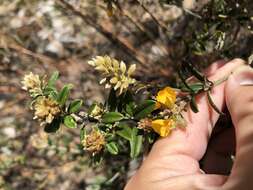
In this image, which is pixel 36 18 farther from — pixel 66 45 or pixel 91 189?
pixel 91 189

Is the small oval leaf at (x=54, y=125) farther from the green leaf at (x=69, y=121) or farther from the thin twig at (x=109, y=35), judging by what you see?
the thin twig at (x=109, y=35)

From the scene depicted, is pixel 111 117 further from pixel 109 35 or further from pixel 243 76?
pixel 109 35

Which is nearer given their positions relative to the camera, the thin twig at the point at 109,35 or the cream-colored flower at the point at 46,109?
the cream-colored flower at the point at 46,109

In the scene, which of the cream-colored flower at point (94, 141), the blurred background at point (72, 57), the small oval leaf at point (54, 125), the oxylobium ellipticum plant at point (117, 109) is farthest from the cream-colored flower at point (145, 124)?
the blurred background at point (72, 57)

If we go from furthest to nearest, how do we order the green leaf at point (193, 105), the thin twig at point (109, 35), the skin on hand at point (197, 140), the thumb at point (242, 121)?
the thin twig at point (109, 35)
the green leaf at point (193, 105)
the skin on hand at point (197, 140)
the thumb at point (242, 121)

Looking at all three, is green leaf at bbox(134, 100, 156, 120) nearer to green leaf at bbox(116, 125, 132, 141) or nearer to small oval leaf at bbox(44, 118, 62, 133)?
green leaf at bbox(116, 125, 132, 141)

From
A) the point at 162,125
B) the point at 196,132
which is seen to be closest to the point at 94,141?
the point at 162,125
